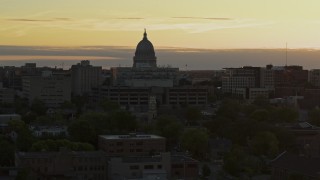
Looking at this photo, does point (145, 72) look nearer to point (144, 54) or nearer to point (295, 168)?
point (144, 54)

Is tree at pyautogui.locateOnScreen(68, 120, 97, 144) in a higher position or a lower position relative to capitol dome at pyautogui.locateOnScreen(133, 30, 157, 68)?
lower

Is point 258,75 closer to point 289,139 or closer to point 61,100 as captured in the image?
point 61,100

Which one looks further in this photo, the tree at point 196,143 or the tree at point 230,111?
the tree at point 230,111

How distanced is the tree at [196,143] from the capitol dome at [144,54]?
53554 millimetres

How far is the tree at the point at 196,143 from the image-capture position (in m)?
39.7

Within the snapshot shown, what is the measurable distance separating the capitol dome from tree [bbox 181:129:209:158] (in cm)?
5355

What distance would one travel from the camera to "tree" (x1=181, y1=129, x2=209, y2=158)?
39719mm

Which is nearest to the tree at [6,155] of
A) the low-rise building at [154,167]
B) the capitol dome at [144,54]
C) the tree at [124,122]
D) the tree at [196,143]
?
the low-rise building at [154,167]

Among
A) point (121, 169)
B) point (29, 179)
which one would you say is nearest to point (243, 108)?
point (121, 169)

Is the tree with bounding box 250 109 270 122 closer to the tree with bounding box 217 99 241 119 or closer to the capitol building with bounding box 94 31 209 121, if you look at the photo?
the tree with bounding box 217 99 241 119

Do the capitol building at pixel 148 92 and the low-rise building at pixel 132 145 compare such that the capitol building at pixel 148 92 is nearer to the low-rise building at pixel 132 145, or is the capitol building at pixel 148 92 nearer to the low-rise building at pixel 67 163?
the low-rise building at pixel 132 145

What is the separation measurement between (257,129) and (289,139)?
6.28 feet

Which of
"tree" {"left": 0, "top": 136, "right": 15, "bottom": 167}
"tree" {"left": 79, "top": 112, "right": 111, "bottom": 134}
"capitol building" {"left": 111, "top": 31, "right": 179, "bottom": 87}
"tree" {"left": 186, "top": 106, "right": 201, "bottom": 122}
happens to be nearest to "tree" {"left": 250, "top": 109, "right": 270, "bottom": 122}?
"tree" {"left": 186, "top": 106, "right": 201, "bottom": 122}

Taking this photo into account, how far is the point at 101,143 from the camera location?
39.0m
